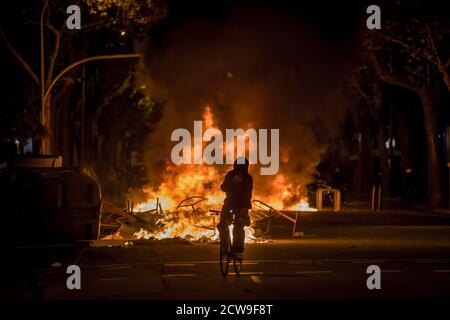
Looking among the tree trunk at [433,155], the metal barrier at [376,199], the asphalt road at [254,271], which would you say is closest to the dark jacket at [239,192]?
the asphalt road at [254,271]

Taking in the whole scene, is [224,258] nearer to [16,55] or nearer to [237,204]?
[237,204]

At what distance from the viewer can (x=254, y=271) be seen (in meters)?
15.5

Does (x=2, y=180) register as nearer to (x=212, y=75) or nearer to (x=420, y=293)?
(x=420, y=293)

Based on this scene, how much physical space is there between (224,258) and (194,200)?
1298cm

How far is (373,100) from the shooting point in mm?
58656

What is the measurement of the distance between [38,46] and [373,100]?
27270mm

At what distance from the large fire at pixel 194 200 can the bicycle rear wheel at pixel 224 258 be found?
11.8 feet

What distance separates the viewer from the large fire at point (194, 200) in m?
22.8

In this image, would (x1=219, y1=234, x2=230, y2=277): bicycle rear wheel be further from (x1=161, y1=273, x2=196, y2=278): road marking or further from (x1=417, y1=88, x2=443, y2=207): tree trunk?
(x1=417, y1=88, x2=443, y2=207): tree trunk

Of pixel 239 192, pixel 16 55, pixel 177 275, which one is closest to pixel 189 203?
pixel 16 55

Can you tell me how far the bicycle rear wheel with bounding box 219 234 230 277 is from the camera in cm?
1473

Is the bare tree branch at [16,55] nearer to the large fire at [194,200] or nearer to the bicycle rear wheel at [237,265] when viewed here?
the large fire at [194,200]

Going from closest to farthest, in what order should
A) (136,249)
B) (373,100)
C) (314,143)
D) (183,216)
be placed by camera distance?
(136,249) < (183,216) < (314,143) < (373,100)
